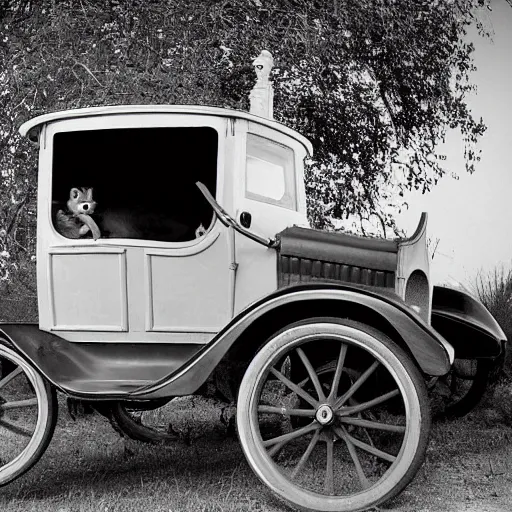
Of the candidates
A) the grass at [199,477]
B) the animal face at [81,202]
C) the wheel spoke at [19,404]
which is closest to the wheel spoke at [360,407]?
the grass at [199,477]

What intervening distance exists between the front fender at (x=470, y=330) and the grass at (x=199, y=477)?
0.53 m

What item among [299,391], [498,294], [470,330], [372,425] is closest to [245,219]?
[299,391]

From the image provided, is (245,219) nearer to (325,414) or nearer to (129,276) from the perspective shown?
(129,276)

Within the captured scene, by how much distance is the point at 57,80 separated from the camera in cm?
680

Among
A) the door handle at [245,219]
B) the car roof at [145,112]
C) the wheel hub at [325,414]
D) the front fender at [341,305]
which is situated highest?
the car roof at [145,112]

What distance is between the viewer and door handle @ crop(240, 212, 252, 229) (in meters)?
3.18

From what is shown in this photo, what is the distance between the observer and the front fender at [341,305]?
2709 millimetres

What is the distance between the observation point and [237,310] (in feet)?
10.4

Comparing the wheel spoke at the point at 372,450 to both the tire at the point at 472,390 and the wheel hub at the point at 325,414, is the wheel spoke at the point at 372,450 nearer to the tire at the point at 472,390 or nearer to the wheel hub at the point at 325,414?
the wheel hub at the point at 325,414

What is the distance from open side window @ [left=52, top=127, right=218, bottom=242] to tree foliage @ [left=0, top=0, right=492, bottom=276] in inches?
99.1

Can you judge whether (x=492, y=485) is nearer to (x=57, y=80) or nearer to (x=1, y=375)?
(x=1, y=375)

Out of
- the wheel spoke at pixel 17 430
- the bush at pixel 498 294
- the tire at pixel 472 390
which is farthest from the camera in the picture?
the bush at pixel 498 294

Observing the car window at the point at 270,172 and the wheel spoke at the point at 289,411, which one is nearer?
the wheel spoke at the point at 289,411

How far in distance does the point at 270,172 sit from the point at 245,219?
0.39 metres
